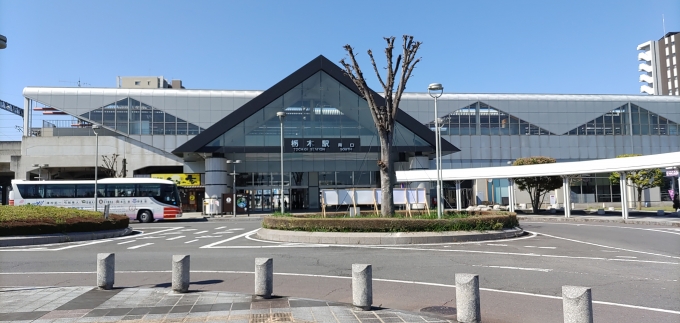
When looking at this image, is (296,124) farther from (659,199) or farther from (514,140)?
(659,199)

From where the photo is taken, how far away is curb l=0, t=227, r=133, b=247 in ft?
59.5

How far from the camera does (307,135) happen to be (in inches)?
1636

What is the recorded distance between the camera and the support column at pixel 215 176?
4116 cm

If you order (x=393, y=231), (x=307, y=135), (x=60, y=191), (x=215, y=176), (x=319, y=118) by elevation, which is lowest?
(x=393, y=231)

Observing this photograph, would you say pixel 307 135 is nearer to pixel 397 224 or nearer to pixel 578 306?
pixel 397 224

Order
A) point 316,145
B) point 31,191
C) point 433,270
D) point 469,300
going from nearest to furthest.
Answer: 1. point 469,300
2. point 433,270
3. point 31,191
4. point 316,145

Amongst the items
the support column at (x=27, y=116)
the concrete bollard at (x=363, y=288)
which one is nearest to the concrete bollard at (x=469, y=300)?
the concrete bollard at (x=363, y=288)

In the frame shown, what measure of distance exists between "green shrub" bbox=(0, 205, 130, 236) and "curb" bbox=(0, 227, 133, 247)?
0.97 ft

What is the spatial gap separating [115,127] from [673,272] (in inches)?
2020

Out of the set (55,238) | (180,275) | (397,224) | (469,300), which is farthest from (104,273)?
(55,238)

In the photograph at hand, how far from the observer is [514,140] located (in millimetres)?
56719

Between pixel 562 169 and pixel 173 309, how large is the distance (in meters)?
30.3

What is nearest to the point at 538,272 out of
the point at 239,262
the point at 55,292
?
the point at 239,262

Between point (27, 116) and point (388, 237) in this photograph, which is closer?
point (388, 237)
